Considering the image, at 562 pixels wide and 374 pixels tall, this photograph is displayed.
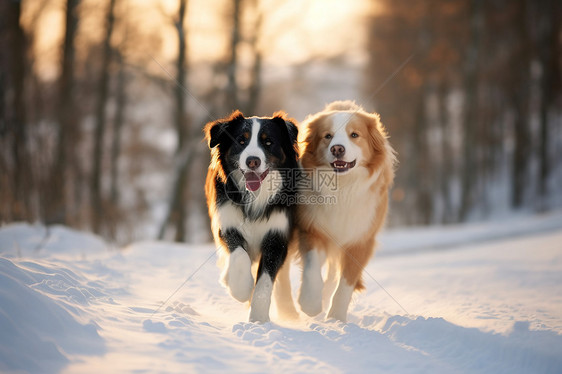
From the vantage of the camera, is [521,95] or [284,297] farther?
[521,95]

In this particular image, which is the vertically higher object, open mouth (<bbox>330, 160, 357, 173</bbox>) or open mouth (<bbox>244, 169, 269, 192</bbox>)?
open mouth (<bbox>330, 160, 357, 173</bbox>)

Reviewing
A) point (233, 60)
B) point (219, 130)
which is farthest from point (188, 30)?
point (219, 130)

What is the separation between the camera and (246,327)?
3236 millimetres

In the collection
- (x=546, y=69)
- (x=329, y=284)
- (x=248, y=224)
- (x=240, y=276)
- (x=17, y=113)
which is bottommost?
(x=329, y=284)

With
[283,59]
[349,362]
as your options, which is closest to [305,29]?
[283,59]

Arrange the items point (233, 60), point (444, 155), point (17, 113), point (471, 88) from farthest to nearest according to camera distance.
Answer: point (444, 155)
point (471, 88)
point (233, 60)
point (17, 113)

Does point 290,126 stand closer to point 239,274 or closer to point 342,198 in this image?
point 342,198

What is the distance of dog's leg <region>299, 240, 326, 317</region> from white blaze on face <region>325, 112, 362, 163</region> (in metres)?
0.97

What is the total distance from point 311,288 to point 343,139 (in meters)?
1.38

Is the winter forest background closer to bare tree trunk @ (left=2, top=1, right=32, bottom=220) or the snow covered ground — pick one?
bare tree trunk @ (left=2, top=1, right=32, bottom=220)

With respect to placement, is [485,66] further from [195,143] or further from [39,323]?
[39,323]

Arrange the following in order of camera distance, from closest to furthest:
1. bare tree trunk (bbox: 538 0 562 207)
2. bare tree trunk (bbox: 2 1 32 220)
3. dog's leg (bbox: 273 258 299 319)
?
dog's leg (bbox: 273 258 299 319)
bare tree trunk (bbox: 2 1 32 220)
bare tree trunk (bbox: 538 0 562 207)

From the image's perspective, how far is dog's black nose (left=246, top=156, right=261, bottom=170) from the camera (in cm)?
343

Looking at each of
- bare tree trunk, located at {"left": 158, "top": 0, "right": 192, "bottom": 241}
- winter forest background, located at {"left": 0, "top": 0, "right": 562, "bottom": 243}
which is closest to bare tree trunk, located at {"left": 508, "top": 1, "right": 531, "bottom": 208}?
winter forest background, located at {"left": 0, "top": 0, "right": 562, "bottom": 243}
